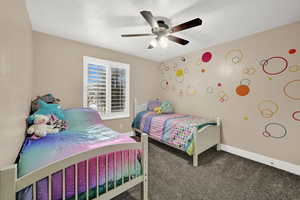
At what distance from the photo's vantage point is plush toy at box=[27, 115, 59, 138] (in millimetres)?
1512

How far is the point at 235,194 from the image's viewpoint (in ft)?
4.73

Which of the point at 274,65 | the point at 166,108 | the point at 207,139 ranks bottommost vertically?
the point at 207,139

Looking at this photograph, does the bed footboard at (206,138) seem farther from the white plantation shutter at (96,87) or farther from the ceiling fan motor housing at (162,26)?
the white plantation shutter at (96,87)

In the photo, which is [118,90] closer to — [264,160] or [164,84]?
[164,84]

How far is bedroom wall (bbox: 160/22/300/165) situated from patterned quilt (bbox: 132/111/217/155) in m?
0.54

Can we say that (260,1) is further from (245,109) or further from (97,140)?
(97,140)

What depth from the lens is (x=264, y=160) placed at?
2082 mm

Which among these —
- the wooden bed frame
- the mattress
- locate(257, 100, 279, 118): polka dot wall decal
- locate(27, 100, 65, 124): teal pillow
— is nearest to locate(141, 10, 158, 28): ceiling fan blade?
the wooden bed frame

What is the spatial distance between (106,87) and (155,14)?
200 cm

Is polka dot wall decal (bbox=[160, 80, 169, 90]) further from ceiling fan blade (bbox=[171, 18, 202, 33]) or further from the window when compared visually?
ceiling fan blade (bbox=[171, 18, 202, 33])

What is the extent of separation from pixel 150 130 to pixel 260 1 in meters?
2.73

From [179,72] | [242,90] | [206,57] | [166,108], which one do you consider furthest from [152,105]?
[242,90]

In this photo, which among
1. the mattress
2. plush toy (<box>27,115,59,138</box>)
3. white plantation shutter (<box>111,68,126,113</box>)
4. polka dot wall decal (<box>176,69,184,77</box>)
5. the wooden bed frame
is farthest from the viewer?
polka dot wall decal (<box>176,69,184,77</box>)

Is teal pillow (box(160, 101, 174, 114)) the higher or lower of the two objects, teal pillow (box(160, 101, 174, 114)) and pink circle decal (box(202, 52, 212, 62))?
the lower
